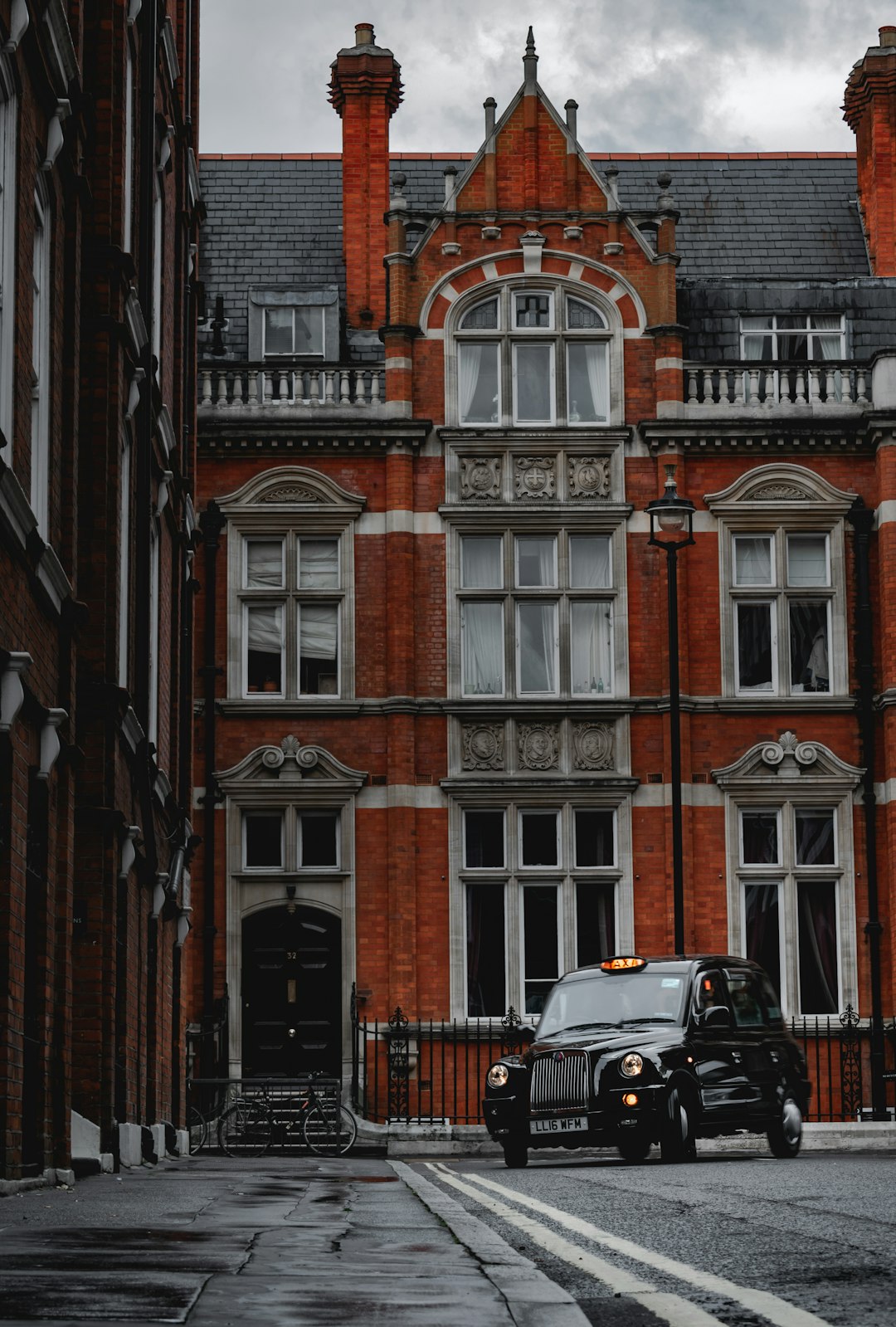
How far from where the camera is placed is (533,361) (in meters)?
34.0

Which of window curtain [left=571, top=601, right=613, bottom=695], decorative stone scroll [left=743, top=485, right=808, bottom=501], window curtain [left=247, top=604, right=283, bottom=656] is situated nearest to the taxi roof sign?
window curtain [left=571, top=601, right=613, bottom=695]

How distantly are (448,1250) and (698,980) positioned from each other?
40.9ft

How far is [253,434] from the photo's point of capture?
33.1 m

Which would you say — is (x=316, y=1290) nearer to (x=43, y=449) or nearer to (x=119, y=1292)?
(x=119, y=1292)

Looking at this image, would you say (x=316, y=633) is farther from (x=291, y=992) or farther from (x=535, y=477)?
(x=291, y=992)

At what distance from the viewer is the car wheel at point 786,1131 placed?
20266mm

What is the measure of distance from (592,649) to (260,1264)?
25.7 m

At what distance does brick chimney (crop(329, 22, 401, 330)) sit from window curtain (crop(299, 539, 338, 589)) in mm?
4823

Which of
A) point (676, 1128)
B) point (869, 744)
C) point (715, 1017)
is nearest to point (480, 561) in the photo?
point (869, 744)

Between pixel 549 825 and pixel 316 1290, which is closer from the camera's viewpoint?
pixel 316 1290

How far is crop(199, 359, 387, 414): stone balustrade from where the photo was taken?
33.4 m

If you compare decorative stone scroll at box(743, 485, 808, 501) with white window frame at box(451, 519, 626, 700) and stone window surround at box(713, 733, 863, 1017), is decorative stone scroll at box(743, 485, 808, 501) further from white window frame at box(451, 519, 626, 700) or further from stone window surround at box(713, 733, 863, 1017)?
stone window surround at box(713, 733, 863, 1017)

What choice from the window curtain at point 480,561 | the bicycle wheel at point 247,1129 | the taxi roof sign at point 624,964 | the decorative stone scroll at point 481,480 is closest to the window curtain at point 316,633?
the window curtain at point 480,561

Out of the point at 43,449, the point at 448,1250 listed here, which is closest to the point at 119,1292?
the point at 448,1250
